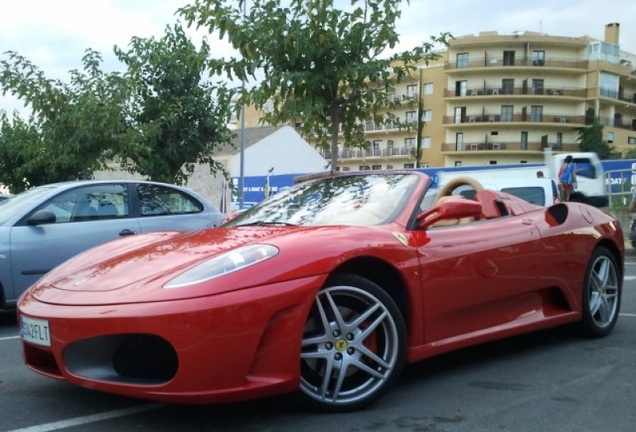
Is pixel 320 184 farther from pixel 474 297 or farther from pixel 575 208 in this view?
pixel 575 208

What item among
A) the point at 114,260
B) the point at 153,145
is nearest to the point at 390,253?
the point at 114,260

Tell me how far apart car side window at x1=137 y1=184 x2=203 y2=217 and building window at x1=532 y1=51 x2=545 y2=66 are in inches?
2519

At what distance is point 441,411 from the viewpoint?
3338mm

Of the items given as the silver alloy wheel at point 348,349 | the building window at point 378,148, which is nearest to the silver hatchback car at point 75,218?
the silver alloy wheel at point 348,349

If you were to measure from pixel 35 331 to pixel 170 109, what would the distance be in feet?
36.9

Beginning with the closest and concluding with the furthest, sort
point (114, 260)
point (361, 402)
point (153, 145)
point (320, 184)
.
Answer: point (361, 402) < point (114, 260) < point (320, 184) < point (153, 145)

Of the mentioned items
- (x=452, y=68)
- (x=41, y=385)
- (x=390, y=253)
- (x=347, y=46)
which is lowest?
(x=41, y=385)

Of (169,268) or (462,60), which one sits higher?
(462,60)

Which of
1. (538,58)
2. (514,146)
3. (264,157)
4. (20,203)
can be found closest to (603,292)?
(20,203)

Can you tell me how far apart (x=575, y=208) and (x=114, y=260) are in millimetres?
3180

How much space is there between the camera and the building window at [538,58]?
66188 mm

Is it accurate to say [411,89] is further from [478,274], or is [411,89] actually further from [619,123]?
[478,274]

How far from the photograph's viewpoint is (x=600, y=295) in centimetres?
502

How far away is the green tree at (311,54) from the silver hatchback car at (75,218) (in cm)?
248
